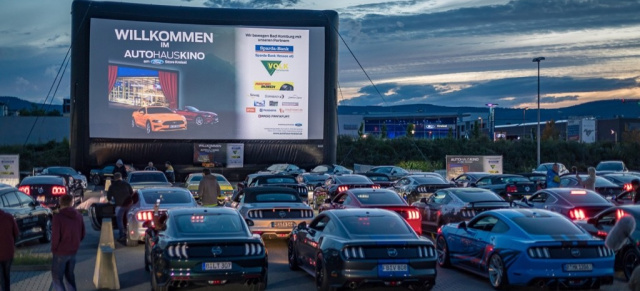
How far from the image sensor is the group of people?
11328mm

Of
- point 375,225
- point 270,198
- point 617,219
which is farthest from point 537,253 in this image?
point 270,198

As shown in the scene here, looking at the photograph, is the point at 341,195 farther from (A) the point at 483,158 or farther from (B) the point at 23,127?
(B) the point at 23,127

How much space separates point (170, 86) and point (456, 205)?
33596 mm

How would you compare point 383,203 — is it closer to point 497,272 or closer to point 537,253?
point 497,272

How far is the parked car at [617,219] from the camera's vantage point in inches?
545

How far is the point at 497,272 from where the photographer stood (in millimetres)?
13312

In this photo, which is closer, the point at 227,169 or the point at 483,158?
the point at 483,158

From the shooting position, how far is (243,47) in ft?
171

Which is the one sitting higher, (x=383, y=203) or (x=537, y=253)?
(x=383, y=203)

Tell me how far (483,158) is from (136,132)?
21.1 meters

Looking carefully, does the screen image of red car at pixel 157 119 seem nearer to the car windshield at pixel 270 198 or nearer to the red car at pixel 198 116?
the red car at pixel 198 116

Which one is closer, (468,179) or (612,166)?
(468,179)

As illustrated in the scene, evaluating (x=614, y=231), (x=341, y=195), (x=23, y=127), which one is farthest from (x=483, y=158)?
(x=23, y=127)

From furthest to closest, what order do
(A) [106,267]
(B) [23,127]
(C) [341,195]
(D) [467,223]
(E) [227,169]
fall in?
(B) [23,127] < (E) [227,169] < (C) [341,195] < (D) [467,223] < (A) [106,267]
